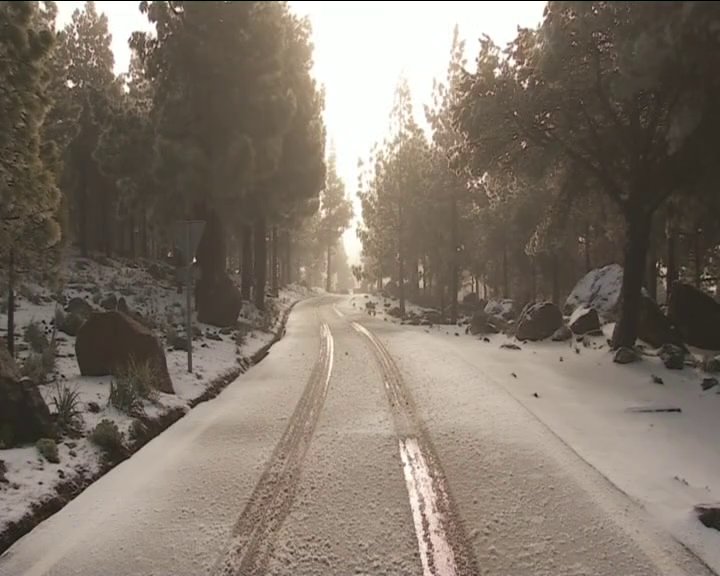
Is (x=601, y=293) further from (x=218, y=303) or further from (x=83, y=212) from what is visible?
(x=83, y=212)

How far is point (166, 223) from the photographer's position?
22.2 m

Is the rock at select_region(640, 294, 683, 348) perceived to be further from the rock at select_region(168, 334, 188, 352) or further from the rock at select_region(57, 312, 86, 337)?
the rock at select_region(57, 312, 86, 337)

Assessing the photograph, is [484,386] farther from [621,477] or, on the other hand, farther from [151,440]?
[151,440]

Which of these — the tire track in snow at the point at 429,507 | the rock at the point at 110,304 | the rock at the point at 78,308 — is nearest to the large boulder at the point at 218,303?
the rock at the point at 110,304

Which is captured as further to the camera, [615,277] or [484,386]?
[615,277]

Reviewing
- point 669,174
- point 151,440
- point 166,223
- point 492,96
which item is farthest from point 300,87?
point 151,440

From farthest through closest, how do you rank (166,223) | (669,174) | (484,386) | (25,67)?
(166,223) < (669,174) < (484,386) < (25,67)

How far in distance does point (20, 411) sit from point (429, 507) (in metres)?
4.86

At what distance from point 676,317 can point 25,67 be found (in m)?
14.9

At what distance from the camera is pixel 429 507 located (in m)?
5.73

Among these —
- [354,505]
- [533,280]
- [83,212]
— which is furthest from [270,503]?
[533,280]

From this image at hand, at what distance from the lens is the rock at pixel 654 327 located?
14.5m

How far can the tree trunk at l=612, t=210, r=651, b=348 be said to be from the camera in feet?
46.3

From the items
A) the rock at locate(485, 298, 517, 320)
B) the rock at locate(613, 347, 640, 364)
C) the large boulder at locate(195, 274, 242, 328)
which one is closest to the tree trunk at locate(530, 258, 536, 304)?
the rock at locate(485, 298, 517, 320)
